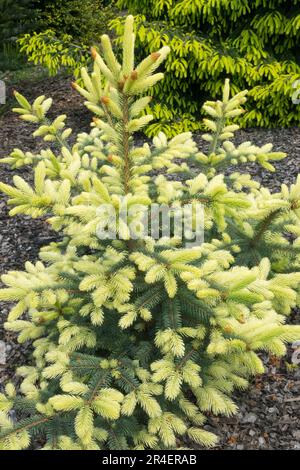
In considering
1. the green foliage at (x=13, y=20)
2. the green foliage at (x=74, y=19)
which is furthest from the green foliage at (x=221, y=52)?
the green foliage at (x=74, y=19)

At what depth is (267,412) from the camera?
284 cm

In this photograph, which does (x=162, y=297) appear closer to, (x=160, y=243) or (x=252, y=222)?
(x=160, y=243)

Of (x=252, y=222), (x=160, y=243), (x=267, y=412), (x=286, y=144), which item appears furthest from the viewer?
(x=286, y=144)

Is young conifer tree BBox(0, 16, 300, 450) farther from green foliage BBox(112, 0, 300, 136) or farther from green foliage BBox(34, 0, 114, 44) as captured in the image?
green foliage BBox(34, 0, 114, 44)

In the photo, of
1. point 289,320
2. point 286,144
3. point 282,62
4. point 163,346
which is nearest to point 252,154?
point 289,320

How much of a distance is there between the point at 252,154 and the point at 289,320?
3.85ft

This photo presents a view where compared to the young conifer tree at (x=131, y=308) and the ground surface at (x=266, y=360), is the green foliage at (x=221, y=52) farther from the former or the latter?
the young conifer tree at (x=131, y=308)

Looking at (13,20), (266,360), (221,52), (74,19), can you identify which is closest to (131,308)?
(266,360)

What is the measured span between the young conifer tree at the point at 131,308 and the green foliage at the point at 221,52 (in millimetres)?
3217

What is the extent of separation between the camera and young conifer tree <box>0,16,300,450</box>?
2.17 metres

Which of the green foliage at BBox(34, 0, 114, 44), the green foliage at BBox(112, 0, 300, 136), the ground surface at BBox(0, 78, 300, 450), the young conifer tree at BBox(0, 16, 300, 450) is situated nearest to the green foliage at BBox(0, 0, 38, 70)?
the green foliage at BBox(34, 0, 114, 44)

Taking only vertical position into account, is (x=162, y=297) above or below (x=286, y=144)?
below

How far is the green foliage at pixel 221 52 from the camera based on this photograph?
5688 mm
